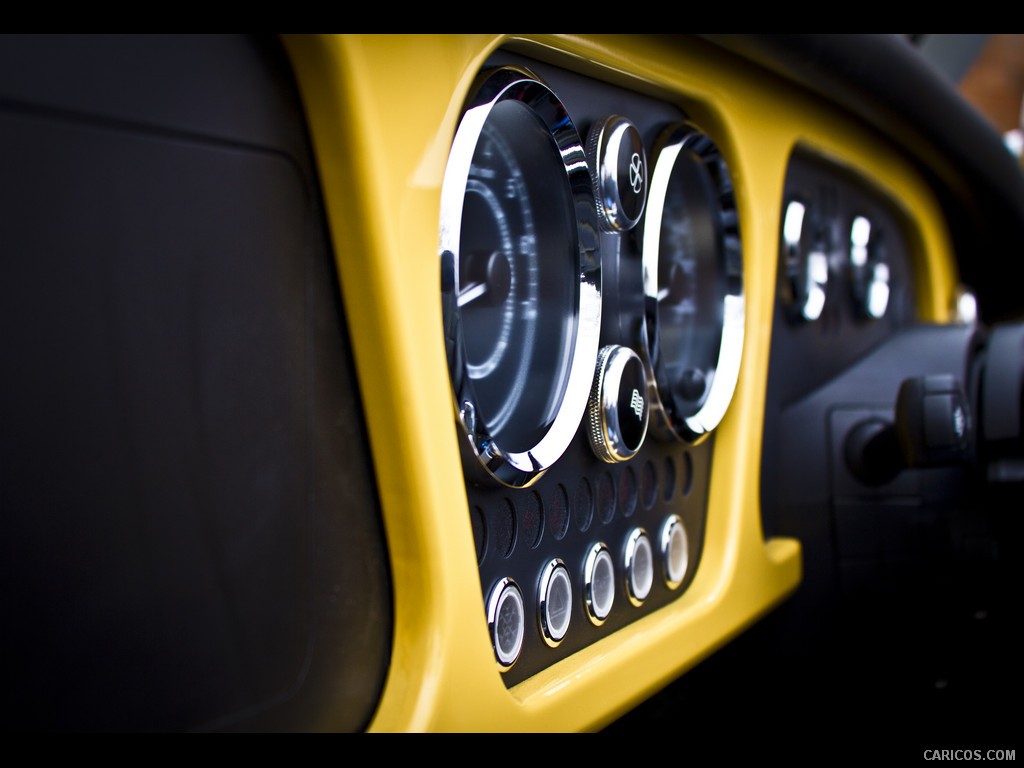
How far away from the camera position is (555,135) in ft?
3.04

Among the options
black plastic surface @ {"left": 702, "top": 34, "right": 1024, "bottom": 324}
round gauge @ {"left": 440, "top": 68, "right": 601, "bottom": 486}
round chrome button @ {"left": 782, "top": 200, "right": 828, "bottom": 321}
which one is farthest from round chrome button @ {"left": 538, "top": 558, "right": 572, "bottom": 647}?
round chrome button @ {"left": 782, "top": 200, "right": 828, "bottom": 321}

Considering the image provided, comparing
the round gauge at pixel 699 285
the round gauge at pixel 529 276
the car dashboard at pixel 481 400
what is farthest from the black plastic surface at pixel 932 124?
the round gauge at pixel 529 276

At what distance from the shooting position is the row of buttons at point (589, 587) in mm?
839

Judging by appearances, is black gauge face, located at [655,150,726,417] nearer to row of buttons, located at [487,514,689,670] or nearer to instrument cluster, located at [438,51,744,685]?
instrument cluster, located at [438,51,744,685]

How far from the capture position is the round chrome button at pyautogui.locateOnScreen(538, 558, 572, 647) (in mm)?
906

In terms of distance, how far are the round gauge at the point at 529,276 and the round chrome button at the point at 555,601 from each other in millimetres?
111

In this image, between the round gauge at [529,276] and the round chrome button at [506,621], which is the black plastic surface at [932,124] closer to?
the round gauge at [529,276]

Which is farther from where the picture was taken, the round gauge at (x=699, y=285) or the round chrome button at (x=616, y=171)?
the round gauge at (x=699, y=285)

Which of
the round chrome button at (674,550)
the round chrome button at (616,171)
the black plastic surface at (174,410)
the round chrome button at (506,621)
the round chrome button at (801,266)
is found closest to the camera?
the black plastic surface at (174,410)

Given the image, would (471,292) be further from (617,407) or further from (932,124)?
(932,124)

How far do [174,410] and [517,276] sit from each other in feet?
1.48

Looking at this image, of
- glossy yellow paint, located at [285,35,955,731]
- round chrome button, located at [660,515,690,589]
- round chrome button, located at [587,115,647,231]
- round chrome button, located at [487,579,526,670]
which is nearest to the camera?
glossy yellow paint, located at [285,35,955,731]

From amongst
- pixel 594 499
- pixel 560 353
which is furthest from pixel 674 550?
pixel 560 353

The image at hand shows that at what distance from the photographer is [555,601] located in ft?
3.04
